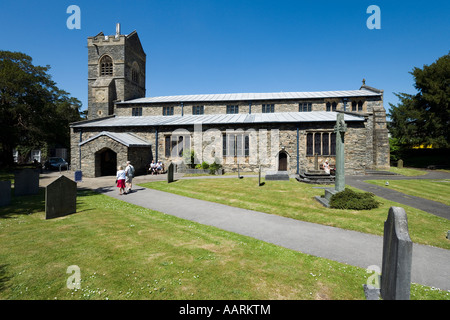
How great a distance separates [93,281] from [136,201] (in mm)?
7671

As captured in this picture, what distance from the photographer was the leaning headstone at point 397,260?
3.41 m

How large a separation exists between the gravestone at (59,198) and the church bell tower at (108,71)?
2758 centimetres

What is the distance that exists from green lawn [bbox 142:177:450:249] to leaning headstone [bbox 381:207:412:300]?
3.62m

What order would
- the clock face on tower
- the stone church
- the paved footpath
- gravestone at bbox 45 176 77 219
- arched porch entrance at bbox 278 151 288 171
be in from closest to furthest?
the paved footpath → gravestone at bbox 45 176 77 219 → the stone church → arched porch entrance at bbox 278 151 288 171 → the clock face on tower

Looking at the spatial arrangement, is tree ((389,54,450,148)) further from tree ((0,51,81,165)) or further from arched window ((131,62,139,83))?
tree ((0,51,81,165))

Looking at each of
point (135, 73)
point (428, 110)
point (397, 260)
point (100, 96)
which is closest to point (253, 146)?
point (397, 260)

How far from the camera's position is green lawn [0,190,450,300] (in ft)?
12.2

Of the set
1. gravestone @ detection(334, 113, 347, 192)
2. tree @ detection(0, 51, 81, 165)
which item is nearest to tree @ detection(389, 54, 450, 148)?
gravestone @ detection(334, 113, 347, 192)

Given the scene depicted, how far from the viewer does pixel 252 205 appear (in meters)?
10.4

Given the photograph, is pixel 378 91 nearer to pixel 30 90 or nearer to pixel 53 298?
pixel 53 298

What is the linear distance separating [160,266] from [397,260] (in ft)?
14.6

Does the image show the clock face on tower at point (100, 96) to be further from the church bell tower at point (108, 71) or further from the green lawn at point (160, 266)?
the green lawn at point (160, 266)

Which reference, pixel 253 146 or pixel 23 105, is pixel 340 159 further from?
pixel 23 105

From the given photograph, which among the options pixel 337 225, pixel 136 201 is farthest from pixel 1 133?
pixel 337 225
